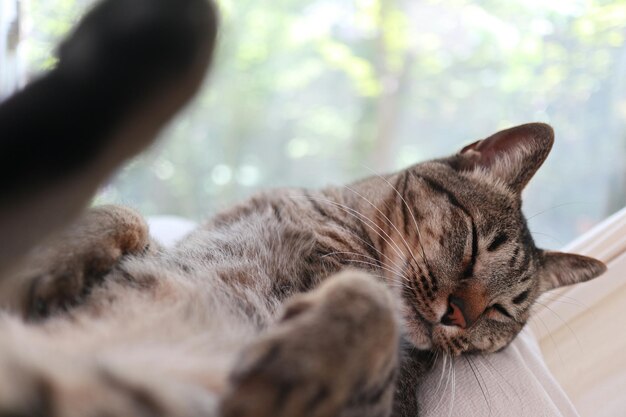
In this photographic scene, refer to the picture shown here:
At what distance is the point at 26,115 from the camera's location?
0.63 metres

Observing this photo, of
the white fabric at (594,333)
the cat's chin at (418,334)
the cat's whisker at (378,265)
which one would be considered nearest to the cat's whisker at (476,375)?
the cat's chin at (418,334)

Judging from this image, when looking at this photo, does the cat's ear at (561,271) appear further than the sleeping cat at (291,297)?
Yes

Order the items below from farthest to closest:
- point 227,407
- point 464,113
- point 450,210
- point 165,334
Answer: point 464,113
point 450,210
point 165,334
point 227,407

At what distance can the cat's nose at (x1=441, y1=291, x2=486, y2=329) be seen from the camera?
4.12 ft

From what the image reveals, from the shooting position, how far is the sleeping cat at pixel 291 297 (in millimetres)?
657

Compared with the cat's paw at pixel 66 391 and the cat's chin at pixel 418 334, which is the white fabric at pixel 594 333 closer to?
the cat's chin at pixel 418 334

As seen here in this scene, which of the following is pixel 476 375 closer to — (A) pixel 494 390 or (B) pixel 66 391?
(A) pixel 494 390

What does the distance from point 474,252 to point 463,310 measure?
0.14 m

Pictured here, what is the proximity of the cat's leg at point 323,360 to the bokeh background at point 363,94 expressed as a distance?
201 cm

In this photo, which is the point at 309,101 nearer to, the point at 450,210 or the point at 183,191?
the point at 183,191

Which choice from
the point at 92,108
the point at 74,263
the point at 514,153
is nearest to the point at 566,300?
the point at 514,153

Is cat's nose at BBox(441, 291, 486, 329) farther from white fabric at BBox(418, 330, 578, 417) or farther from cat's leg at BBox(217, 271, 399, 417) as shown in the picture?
cat's leg at BBox(217, 271, 399, 417)

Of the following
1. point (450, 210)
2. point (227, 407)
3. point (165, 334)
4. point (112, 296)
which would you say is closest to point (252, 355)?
point (227, 407)

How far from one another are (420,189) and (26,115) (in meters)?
0.99
